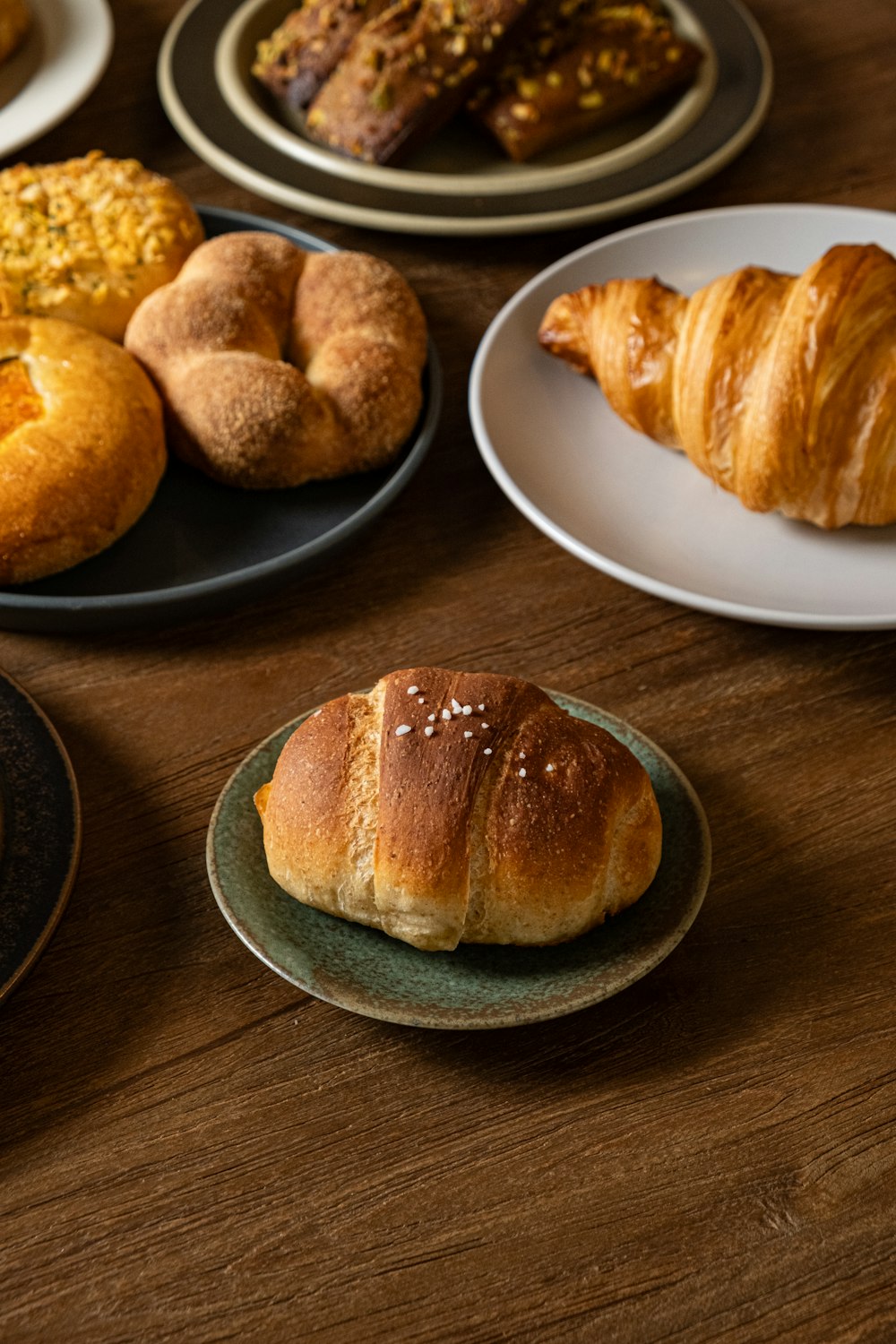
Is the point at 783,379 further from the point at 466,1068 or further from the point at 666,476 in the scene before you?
the point at 466,1068

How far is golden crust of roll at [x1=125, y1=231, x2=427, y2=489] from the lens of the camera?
103 cm

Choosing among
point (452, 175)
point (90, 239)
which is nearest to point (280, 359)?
point (90, 239)

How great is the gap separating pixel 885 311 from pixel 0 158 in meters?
1.04

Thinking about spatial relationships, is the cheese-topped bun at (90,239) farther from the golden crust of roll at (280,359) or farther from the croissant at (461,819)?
the croissant at (461,819)

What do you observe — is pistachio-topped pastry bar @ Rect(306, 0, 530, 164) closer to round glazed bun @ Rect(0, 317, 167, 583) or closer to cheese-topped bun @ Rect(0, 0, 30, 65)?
cheese-topped bun @ Rect(0, 0, 30, 65)

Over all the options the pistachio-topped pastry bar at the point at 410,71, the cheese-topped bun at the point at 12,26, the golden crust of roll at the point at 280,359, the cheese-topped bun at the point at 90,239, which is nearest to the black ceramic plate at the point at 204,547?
the golden crust of roll at the point at 280,359

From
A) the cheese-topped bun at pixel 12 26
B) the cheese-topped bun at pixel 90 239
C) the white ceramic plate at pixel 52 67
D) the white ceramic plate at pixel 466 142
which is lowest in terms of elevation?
the white ceramic plate at pixel 466 142

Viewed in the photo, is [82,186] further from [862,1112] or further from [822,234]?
[862,1112]

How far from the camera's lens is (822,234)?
128 centimetres

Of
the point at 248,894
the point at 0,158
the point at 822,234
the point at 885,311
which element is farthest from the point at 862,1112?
the point at 0,158

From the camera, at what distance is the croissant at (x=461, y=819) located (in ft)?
2.17

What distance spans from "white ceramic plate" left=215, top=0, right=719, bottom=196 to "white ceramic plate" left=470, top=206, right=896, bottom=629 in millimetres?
193

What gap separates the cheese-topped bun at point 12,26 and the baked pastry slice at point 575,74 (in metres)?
0.58

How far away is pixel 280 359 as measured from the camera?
3.74ft
